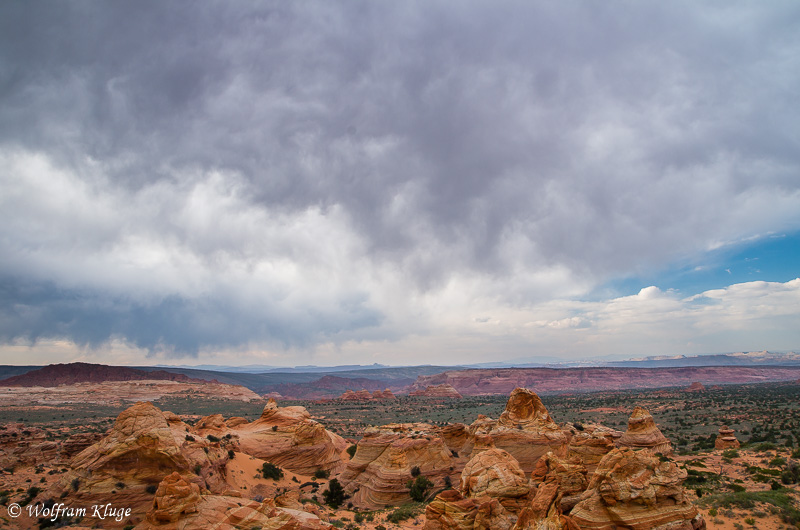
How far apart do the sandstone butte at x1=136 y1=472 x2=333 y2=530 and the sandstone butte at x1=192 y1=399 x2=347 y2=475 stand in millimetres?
18984

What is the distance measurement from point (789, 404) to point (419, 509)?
8125 centimetres

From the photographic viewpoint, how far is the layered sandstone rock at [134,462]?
20641mm

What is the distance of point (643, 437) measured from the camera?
32594 mm

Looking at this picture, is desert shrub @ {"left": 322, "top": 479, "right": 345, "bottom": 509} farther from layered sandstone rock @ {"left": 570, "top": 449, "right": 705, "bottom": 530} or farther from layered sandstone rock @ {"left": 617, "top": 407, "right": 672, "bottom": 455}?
layered sandstone rock @ {"left": 617, "top": 407, "right": 672, "bottom": 455}

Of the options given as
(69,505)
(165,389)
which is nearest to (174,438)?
(69,505)

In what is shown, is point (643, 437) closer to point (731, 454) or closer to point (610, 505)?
point (731, 454)

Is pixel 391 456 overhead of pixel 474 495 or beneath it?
beneath

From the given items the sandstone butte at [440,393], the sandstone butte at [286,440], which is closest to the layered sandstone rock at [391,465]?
the sandstone butte at [286,440]

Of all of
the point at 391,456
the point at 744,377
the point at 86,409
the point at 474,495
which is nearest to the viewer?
the point at 474,495

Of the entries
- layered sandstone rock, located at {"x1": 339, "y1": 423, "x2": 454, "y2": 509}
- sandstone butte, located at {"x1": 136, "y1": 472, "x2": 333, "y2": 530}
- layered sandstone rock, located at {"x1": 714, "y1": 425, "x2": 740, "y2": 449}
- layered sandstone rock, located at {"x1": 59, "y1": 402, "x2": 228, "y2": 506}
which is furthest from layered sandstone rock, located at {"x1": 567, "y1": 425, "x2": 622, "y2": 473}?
layered sandstone rock, located at {"x1": 59, "y1": 402, "x2": 228, "y2": 506}

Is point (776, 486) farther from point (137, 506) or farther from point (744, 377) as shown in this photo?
point (744, 377)

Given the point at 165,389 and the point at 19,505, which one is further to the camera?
the point at 165,389

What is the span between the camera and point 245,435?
3722 cm

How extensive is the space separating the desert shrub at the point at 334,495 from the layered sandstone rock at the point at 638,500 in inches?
734
